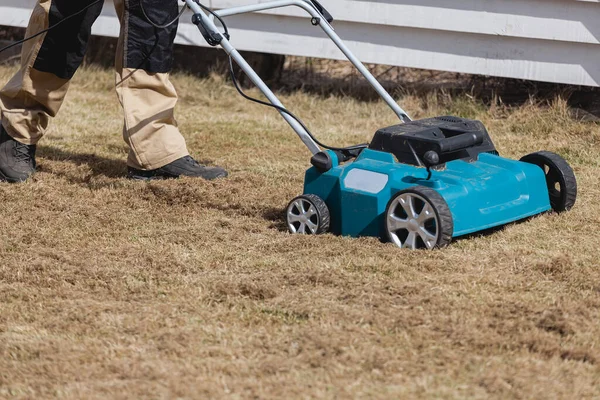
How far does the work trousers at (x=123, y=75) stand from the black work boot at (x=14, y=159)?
3 centimetres

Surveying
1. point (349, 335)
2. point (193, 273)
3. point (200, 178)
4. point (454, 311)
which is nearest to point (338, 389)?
point (349, 335)

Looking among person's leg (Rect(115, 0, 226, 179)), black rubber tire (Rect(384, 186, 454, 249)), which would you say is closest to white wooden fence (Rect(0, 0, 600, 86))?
person's leg (Rect(115, 0, 226, 179))

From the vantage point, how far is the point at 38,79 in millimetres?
4086

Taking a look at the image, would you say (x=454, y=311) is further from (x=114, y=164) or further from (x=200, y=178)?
(x=114, y=164)

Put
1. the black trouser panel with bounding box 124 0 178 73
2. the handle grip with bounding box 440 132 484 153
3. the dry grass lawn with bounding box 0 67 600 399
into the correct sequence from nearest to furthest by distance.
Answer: the dry grass lawn with bounding box 0 67 600 399, the handle grip with bounding box 440 132 484 153, the black trouser panel with bounding box 124 0 178 73

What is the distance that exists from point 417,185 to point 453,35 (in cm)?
237

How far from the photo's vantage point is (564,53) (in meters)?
5.18

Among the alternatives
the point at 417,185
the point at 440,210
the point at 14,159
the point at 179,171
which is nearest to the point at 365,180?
the point at 417,185

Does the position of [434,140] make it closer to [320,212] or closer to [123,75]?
[320,212]

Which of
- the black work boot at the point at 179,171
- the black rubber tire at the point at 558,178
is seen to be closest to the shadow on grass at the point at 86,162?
the black work boot at the point at 179,171

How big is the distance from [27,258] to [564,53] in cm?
316

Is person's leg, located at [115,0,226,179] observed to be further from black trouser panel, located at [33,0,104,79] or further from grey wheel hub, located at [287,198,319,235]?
grey wheel hub, located at [287,198,319,235]

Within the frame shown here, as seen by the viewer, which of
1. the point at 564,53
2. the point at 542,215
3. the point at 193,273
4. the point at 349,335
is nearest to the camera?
the point at 349,335

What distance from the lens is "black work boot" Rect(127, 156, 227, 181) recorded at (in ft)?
13.6
